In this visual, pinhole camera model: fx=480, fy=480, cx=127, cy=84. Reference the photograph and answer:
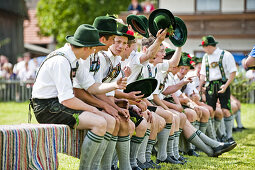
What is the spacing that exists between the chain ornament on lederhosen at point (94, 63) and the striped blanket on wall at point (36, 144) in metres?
0.69

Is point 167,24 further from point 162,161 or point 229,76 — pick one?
point 229,76

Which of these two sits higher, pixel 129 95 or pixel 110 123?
pixel 129 95

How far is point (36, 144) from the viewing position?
182 inches

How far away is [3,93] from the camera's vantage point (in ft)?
67.0

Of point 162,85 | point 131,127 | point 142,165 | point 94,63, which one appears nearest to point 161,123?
point 142,165

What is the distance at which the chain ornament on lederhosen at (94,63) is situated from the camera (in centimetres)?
514

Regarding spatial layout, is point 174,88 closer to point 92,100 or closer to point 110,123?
point 92,100

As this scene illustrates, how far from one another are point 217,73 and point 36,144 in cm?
579

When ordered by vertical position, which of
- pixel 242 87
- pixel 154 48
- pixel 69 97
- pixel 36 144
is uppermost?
pixel 154 48

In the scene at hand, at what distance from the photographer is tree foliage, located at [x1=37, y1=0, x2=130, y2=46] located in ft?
89.2

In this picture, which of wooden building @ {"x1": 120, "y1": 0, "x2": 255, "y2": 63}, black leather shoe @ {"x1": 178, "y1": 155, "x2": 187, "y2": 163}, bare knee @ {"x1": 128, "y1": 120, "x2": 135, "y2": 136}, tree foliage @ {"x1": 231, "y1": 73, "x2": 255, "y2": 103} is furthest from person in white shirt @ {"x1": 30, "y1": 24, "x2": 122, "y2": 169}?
wooden building @ {"x1": 120, "y1": 0, "x2": 255, "y2": 63}

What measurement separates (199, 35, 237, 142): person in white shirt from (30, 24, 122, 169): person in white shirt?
16.9 ft

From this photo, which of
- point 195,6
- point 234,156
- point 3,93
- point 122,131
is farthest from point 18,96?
point 122,131

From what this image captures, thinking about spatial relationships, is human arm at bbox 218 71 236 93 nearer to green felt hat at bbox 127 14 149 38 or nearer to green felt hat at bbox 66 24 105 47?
green felt hat at bbox 127 14 149 38
